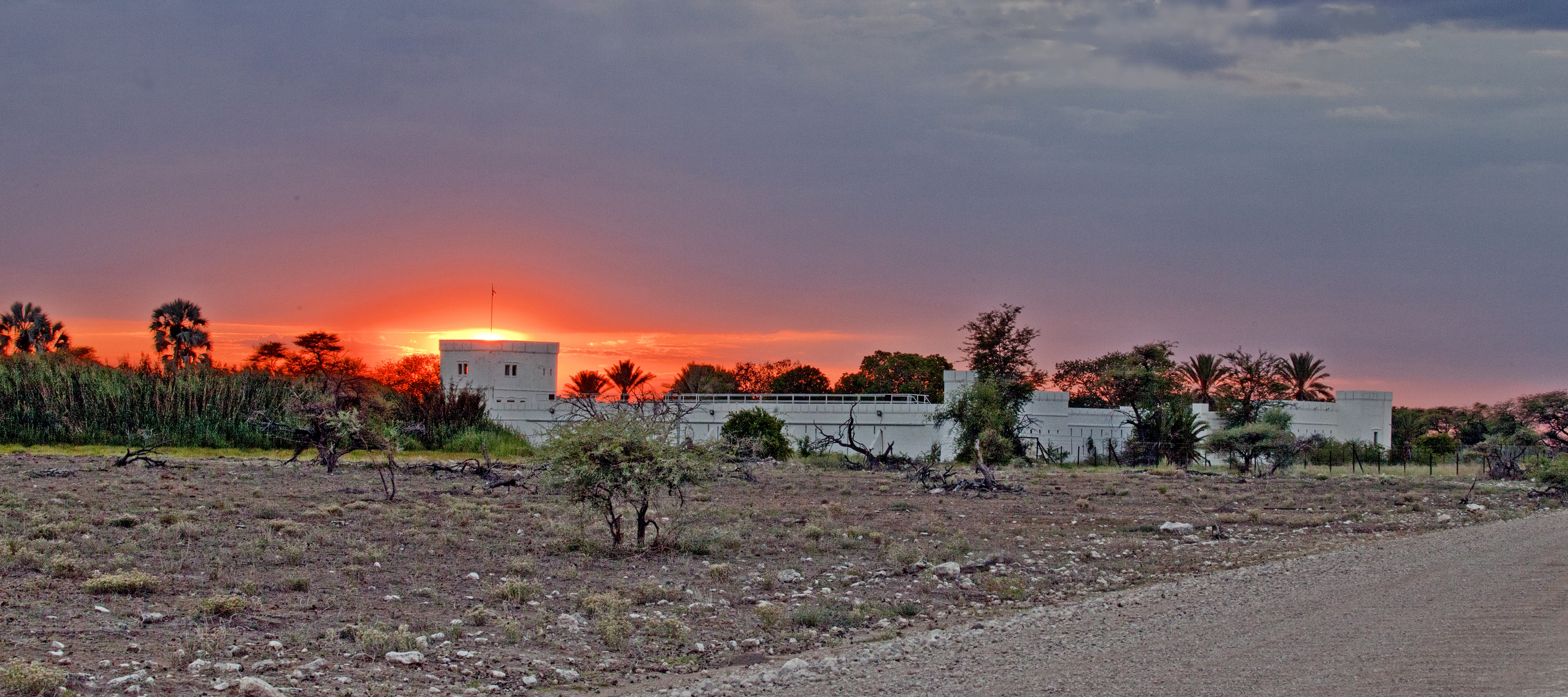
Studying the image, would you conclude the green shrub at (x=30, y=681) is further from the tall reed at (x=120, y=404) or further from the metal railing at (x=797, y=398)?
the metal railing at (x=797, y=398)

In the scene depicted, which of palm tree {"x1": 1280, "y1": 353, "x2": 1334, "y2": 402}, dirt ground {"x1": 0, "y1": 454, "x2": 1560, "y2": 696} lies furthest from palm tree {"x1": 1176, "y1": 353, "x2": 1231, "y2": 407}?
dirt ground {"x1": 0, "y1": 454, "x2": 1560, "y2": 696}

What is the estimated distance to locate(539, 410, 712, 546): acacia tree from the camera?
45.1 feet

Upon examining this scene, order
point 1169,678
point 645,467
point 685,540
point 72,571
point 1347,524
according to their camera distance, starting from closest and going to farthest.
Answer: point 1169,678
point 72,571
point 645,467
point 685,540
point 1347,524

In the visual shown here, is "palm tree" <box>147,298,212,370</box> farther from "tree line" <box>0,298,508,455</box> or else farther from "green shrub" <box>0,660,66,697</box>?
"green shrub" <box>0,660,66,697</box>

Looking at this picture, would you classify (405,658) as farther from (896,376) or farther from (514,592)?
(896,376)

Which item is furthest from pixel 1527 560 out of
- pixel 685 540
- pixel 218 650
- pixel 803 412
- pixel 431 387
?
pixel 431 387

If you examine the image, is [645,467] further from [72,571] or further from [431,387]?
[431,387]

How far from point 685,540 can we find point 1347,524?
11.9 m

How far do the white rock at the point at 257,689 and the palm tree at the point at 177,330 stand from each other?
186 feet

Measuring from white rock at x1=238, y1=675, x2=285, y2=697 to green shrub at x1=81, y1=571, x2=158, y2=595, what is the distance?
12.3ft

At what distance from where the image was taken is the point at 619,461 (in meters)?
13.8

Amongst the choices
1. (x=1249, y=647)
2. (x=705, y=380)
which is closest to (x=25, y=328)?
(x=705, y=380)

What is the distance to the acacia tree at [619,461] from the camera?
13.7 meters

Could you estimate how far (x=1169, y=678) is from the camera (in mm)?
7410
